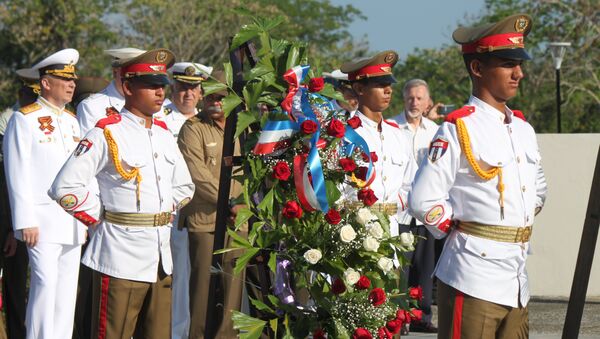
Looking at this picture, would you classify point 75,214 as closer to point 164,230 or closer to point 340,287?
point 164,230

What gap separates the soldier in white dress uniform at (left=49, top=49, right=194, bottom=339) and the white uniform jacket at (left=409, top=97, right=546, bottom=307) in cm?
189

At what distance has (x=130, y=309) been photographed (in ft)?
24.3

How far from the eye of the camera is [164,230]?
25.1ft

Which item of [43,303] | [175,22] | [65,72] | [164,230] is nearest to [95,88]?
[65,72]

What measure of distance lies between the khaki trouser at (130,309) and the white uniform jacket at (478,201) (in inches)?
74.4

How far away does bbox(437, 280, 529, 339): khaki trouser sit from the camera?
6160 millimetres

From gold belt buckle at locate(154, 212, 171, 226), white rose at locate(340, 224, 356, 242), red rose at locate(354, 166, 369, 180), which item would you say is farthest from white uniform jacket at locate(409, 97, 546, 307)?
gold belt buckle at locate(154, 212, 171, 226)

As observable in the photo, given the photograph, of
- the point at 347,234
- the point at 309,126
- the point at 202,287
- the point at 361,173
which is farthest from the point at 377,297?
the point at 202,287

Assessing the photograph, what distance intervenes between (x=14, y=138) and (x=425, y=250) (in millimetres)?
4153

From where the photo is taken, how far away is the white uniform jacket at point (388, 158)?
8.94m

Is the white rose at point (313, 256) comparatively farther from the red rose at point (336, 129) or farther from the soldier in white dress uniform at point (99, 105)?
the soldier in white dress uniform at point (99, 105)

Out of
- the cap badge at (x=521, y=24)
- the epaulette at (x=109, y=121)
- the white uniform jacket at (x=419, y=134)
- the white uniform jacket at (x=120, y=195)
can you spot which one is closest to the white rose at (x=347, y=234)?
the cap badge at (x=521, y=24)

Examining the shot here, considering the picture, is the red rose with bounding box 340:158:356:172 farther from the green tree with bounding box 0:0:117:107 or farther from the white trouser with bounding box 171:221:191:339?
the green tree with bounding box 0:0:117:107

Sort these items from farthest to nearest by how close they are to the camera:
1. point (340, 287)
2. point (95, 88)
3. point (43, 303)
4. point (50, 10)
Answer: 1. point (50, 10)
2. point (95, 88)
3. point (43, 303)
4. point (340, 287)
